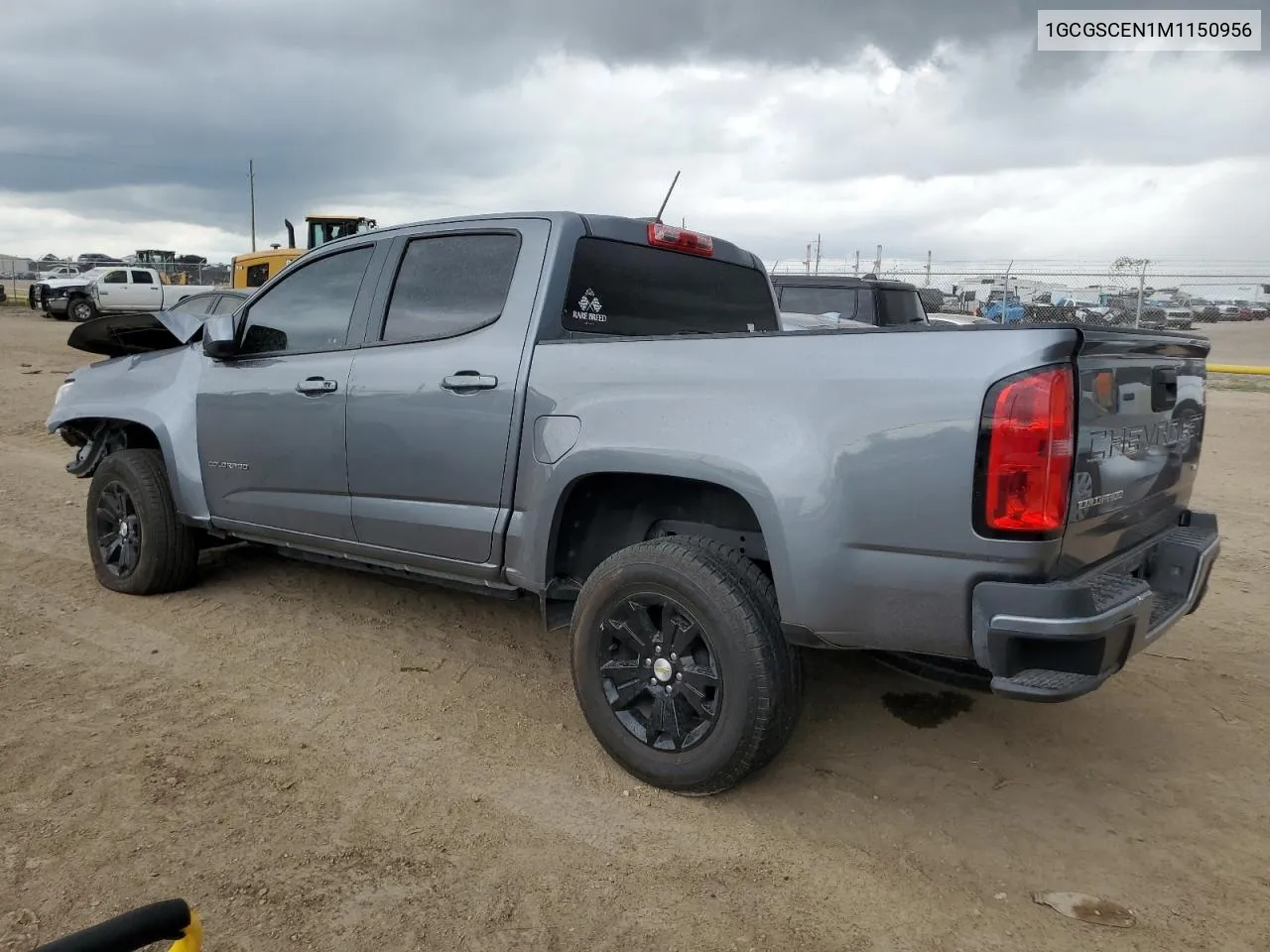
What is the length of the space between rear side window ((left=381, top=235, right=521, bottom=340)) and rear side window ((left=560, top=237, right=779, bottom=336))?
0.29 m

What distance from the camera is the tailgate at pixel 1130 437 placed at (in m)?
2.55

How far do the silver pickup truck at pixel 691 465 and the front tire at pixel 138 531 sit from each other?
0.20m

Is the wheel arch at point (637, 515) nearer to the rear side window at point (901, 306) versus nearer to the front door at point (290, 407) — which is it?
the front door at point (290, 407)

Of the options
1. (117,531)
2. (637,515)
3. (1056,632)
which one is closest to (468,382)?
(637,515)

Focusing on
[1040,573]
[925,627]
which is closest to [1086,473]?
[1040,573]

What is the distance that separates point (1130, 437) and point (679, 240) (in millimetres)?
2049

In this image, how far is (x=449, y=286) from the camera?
3.87m

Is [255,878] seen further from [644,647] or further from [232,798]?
[644,647]

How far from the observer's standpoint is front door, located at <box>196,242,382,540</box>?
4.12 m

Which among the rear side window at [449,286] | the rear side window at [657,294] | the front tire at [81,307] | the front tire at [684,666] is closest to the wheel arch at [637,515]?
the front tire at [684,666]

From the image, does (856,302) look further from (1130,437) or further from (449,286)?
(1130,437)

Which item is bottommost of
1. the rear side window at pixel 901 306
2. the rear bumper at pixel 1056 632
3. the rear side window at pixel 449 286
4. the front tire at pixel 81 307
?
the rear bumper at pixel 1056 632

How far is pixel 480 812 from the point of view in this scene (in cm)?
305

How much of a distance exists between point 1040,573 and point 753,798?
126 cm
